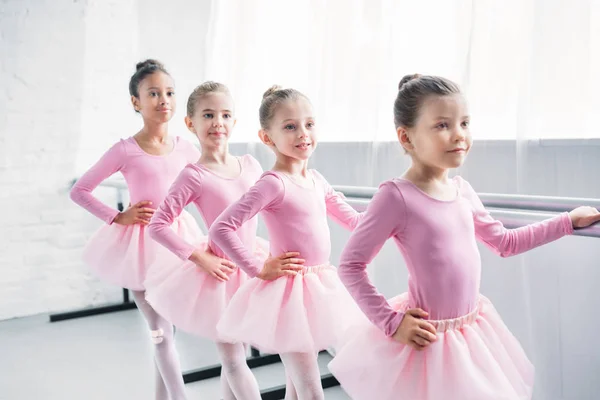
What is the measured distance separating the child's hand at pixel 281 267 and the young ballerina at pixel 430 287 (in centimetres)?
29

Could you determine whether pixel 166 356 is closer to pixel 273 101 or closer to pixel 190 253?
pixel 190 253

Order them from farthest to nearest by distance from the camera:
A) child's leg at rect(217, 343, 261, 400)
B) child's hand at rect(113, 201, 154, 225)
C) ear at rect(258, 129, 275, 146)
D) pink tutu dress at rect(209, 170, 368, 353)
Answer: child's hand at rect(113, 201, 154, 225) < child's leg at rect(217, 343, 261, 400) < ear at rect(258, 129, 275, 146) < pink tutu dress at rect(209, 170, 368, 353)

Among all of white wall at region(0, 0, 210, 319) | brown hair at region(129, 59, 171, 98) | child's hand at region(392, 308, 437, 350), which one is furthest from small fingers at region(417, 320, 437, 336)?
white wall at region(0, 0, 210, 319)

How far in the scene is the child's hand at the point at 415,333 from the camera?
107cm

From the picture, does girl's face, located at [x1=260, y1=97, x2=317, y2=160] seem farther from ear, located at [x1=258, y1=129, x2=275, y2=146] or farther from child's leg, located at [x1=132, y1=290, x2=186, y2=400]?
child's leg, located at [x1=132, y1=290, x2=186, y2=400]

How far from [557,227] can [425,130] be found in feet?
1.12

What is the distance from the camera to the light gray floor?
7.84 ft

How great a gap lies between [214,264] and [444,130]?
818 millimetres

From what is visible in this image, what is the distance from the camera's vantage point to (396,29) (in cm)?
198

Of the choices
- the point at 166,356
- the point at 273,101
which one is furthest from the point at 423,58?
the point at 166,356

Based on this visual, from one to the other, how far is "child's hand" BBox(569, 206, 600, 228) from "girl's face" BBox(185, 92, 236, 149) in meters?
0.95

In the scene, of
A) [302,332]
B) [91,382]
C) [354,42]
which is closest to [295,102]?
[302,332]

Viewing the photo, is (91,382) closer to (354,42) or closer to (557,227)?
(354,42)

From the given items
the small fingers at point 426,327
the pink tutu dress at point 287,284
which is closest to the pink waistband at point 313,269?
the pink tutu dress at point 287,284
